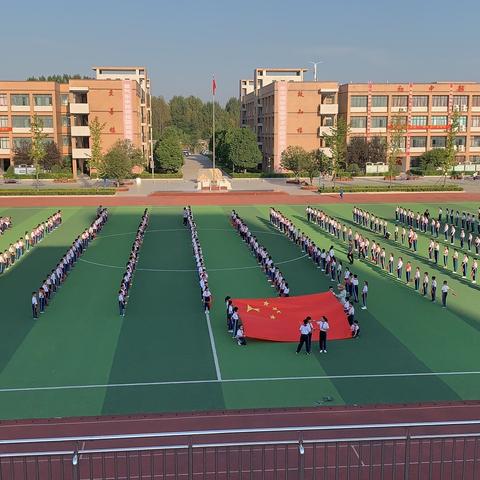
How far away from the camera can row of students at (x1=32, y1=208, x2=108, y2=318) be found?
21.8 meters

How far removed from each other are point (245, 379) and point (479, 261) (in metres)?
18.4

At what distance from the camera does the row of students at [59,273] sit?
21.8 m

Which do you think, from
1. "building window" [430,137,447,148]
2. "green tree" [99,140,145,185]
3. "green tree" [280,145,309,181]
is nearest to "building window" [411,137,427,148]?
"building window" [430,137,447,148]

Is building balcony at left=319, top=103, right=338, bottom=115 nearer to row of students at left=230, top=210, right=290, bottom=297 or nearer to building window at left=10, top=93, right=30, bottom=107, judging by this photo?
building window at left=10, top=93, right=30, bottom=107

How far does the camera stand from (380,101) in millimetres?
85625

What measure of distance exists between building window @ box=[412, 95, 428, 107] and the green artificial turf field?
202 ft

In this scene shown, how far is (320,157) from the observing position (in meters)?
66.9

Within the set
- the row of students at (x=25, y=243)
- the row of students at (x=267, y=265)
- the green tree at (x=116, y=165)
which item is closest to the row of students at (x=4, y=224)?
the row of students at (x=25, y=243)

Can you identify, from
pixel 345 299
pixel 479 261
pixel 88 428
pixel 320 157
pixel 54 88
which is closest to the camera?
pixel 88 428

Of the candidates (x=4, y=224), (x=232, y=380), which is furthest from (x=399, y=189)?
(x=232, y=380)

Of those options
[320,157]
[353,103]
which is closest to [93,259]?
[320,157]

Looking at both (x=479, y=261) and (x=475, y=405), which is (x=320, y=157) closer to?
(x=479, y=261)

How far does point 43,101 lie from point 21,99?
3.01 meters

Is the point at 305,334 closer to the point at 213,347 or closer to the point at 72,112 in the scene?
the point at 213,347
